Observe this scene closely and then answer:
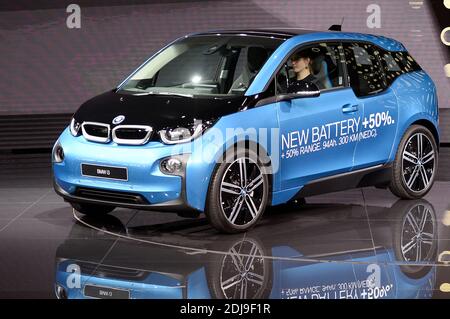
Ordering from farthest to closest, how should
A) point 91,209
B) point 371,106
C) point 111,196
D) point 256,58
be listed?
point 371,106 → point 91,209 → point 256,58 → point 111,196

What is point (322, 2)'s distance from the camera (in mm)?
13180

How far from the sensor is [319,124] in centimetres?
860

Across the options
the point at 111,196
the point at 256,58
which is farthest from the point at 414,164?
the point at 111,196

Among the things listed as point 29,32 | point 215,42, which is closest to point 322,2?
point 29,32

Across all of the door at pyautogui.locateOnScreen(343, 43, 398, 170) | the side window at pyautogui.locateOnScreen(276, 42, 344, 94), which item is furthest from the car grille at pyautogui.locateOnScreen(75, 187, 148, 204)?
the door at pyautogui.locateOnScreen(343, 43, 398, 170)

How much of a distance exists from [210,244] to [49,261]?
114 centimetres

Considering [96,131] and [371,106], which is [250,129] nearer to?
[96,131]

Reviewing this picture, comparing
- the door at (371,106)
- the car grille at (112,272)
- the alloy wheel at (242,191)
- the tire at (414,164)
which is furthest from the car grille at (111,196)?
the tire at (414,164)

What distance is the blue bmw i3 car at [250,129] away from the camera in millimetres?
7953

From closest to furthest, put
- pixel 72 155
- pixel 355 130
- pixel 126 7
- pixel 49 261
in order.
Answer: pixel 49 261 < pixel 72 155 < pixel 355 130 < pixel 126 7

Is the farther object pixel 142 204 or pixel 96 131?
pixel 96 131

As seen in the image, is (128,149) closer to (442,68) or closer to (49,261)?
(49,261)

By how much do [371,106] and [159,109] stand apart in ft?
6.06

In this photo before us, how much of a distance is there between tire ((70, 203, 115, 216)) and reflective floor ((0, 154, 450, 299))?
67 millimetres
